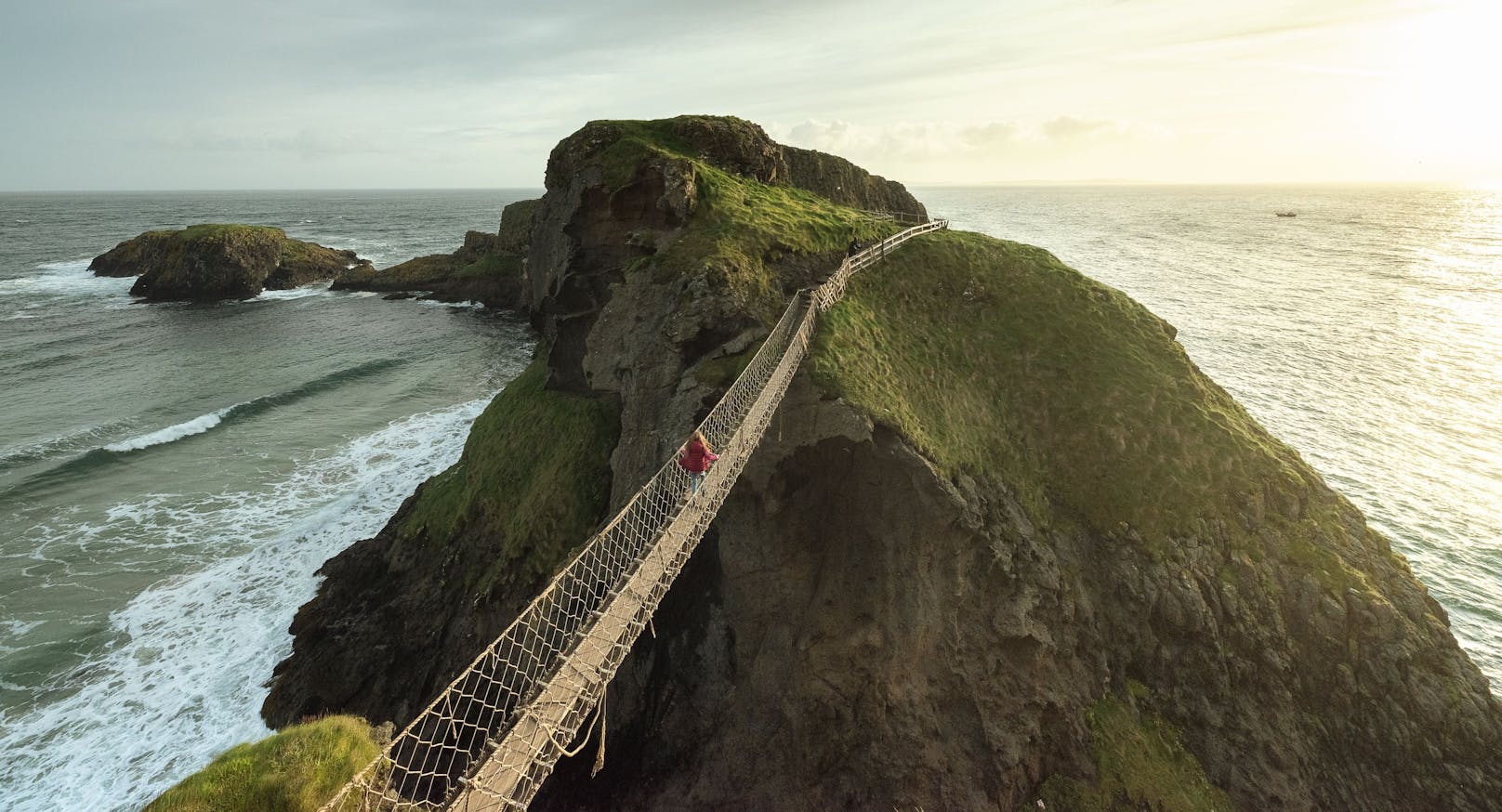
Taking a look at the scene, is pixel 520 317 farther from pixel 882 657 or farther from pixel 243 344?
pixel 882 657

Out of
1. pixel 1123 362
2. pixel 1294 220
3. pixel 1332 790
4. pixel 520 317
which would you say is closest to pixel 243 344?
pixel 520 317

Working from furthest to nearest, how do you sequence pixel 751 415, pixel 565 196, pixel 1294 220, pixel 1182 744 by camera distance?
pixel 1294 220
pixel 565 196
pixel 1182 744
pixel 751 415

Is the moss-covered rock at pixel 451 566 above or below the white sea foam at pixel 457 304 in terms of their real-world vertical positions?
below

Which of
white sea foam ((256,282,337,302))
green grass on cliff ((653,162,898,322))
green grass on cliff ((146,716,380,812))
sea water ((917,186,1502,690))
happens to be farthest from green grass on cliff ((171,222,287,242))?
sea water ((917,186,1502,690))

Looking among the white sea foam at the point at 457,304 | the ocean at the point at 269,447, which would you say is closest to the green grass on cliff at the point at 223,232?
the ocean at the point at 269,447

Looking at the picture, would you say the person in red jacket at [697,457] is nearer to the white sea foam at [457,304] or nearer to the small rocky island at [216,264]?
the white sea foam at [457,304]

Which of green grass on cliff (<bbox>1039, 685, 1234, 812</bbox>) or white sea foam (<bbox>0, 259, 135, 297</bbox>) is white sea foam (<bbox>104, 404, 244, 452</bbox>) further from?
white sea foam (<bbox>0, 259, 135, 297</bbox>)
